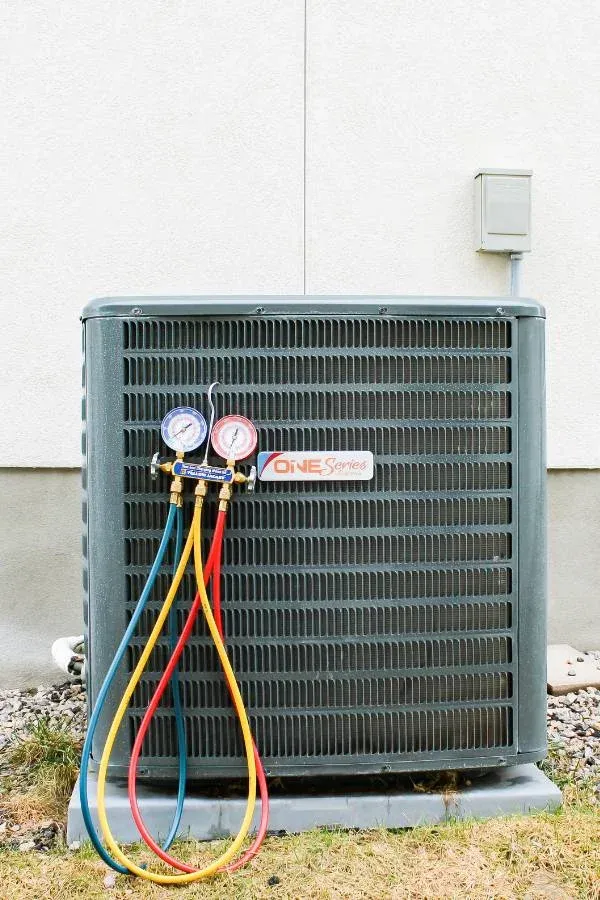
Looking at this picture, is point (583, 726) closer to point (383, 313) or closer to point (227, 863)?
point (227, 863)

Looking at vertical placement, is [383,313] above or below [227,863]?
above

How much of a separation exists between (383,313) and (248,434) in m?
0.42

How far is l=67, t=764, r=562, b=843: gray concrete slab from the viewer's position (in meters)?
1.70

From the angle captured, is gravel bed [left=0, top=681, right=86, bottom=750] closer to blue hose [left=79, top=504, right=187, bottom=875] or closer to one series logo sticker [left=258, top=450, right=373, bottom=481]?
blue hose [left=79, top=504, right=187, bottom=875]

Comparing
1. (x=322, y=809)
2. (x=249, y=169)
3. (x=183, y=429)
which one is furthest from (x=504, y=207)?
(x=322, y=809)

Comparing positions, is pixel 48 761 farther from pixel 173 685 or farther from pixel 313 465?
pixel 313 465

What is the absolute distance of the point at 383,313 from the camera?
1675mm

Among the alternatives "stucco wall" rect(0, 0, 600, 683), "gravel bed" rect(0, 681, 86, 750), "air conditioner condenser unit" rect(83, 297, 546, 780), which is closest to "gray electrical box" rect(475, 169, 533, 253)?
"stucco wall" rect(0, 0, 600, 683)

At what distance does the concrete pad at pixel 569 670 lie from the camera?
2.77m

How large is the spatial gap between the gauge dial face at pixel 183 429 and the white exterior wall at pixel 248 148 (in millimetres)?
1385

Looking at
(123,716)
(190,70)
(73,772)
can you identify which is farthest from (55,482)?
(190,70)

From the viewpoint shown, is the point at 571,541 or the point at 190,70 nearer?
the point at 190,70

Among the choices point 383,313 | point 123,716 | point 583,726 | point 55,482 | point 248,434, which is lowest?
point 583,726

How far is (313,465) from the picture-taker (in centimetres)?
166
